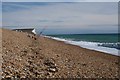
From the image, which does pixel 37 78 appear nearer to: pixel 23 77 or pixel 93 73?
pixel 23 77

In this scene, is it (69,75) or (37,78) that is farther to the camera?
(69,75)

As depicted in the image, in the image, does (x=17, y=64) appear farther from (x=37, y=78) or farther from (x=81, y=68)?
(x=81, y=68)

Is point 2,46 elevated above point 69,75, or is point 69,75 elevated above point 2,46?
point 2,46

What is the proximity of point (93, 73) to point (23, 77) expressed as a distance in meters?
3.43

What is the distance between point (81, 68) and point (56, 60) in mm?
1497

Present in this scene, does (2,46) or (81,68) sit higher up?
(2,46)

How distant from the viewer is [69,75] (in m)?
12.0

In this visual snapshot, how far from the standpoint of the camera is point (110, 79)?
1238 centimetres

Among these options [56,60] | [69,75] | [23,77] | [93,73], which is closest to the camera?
[23,77]

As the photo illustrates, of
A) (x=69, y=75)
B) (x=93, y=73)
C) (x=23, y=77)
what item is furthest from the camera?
(x=93, y=73)

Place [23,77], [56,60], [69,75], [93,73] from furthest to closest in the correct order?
1. [56,60]
2. [93,73]
3. [69,75]
4. [23,77]

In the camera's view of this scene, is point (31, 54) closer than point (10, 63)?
No

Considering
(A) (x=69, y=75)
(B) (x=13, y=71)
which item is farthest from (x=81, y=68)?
(B) (x=13, y=71)

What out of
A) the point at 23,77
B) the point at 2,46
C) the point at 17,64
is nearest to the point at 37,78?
the point at 23,77
